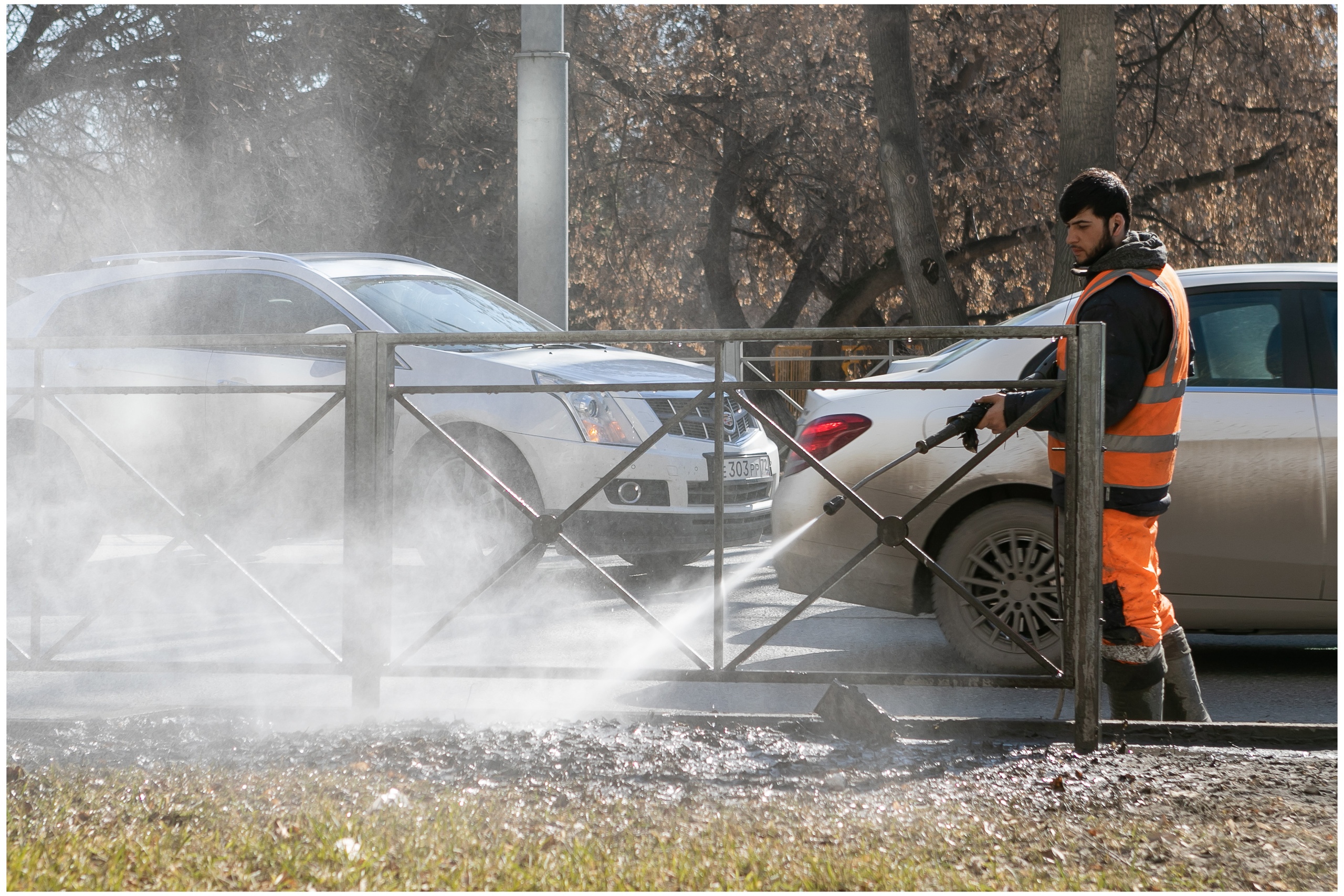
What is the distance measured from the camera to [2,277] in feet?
14.1

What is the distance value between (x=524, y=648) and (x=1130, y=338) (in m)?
3.04

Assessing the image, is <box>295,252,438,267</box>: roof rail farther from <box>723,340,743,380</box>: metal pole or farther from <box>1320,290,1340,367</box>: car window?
<box>723,340,743,380</box>: metal pole

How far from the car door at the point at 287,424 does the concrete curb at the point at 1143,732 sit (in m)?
3.49

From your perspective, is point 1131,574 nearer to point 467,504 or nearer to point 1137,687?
point 1137,687

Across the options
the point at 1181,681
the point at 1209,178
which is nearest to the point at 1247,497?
the point at 1181,681

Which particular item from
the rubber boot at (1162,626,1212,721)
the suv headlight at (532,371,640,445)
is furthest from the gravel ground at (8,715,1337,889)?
the suv headlight at (532,371,640,445)

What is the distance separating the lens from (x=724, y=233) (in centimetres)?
1814

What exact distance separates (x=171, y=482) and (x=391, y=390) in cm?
304

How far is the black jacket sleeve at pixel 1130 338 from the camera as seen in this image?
3.62 m

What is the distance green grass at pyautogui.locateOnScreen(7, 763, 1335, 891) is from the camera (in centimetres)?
268

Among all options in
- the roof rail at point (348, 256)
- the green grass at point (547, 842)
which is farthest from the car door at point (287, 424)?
the green grass at point (547, 842)

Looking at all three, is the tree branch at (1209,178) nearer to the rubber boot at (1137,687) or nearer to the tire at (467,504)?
the tire at (467,504)

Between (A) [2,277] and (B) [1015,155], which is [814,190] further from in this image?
(A) [2,277]

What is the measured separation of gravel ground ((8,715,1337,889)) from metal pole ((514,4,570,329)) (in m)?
4.95
